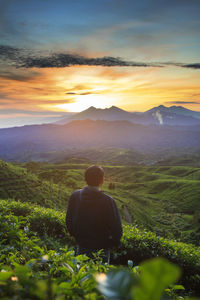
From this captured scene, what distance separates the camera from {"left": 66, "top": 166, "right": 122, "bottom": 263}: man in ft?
17.6

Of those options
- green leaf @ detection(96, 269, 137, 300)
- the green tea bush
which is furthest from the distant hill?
green leaf @ detection(96, 269, 137, 300)

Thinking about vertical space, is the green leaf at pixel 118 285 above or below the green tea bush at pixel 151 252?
above

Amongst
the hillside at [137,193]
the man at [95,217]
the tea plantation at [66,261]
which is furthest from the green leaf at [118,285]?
the hillside at [137,193]

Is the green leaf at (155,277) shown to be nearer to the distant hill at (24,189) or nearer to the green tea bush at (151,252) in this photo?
the green tea bush at (151,252)

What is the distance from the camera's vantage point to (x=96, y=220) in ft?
17.7

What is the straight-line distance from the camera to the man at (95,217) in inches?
211

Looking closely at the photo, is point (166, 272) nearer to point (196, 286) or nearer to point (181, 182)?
point (196, 286)

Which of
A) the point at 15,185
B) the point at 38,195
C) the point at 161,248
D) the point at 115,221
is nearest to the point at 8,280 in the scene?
the point at 115,221

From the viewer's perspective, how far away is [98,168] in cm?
559

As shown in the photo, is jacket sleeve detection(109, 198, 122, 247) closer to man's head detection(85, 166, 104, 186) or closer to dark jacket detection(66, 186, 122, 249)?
dark jacket detection(66, 186, 122, 249)

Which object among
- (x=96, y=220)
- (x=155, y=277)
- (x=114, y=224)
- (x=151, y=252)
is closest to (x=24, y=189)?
(x=151, y=252)

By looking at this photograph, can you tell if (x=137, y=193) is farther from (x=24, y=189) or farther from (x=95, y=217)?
A: (x=95, y=217)

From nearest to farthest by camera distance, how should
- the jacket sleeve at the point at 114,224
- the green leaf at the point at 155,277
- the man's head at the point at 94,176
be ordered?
the green leaf at the point at 155,277
the jacket sleeve at the point at 114,224
the man's head at the point at 94,176

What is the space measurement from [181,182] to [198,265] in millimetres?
119271
